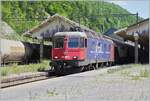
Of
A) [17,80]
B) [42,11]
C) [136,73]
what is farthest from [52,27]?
[42,11]

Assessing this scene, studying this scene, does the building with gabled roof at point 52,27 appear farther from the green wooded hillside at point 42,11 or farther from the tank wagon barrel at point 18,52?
the green wooded hillside at point 42,11

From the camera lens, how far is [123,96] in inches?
531

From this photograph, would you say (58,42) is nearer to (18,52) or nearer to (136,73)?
(136,73)

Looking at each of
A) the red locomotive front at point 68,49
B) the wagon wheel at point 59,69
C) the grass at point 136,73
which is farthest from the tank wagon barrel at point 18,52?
the grass at point 136,73

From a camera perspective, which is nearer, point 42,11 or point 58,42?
point 58,42

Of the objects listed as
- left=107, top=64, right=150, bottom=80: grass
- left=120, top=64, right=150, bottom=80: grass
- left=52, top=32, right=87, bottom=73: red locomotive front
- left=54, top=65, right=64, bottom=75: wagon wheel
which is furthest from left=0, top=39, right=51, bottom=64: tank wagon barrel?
left=120, top=64, right=150, bottom=80: grass

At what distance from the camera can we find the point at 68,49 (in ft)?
94.0

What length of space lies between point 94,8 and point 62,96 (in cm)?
8880

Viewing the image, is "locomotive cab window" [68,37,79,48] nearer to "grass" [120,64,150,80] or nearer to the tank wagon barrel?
"grass" [120,64,150,80]

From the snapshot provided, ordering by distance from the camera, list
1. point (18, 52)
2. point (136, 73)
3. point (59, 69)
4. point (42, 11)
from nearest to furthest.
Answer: point (136, 73)
point (59, 69)
point (18, 52)
point (42, 11)

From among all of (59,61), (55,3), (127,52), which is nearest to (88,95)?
(59,61)

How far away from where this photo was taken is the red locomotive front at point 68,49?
92.5ft

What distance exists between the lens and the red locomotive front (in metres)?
28.2

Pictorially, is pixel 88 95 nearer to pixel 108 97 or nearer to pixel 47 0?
pixel 108 97
